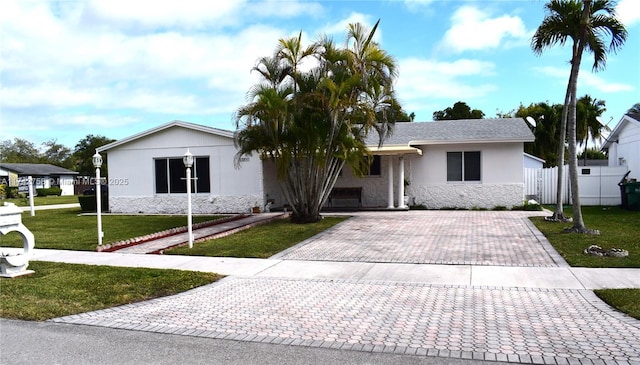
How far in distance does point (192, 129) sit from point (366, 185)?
786cm

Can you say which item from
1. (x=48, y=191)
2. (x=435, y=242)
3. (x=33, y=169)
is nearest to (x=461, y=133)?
(x=435, y=242)

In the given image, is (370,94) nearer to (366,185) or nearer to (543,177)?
(366,185)

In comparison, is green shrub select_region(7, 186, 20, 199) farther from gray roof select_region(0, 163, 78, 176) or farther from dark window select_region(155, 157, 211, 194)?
dark window select_region(155, 157, 211, 194)

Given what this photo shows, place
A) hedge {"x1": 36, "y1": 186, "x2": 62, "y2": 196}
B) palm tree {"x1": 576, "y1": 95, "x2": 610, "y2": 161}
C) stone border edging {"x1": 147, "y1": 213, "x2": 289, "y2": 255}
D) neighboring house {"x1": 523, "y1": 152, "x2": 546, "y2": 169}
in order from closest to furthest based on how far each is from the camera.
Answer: stone border edging {"x1": 147, "y1": 213, "x2": 289, "y2": 255}, neighboring house {"x1": 523, "y1": 152, "x2": 546, "y2": 169}, palm tree {"x1": 576, "y1": 95, "x2": 610, "y2": 161}, hedge {"x1": 36, "y1": 186, "x2": 62, "y2": 196}

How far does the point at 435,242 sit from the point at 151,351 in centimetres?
795

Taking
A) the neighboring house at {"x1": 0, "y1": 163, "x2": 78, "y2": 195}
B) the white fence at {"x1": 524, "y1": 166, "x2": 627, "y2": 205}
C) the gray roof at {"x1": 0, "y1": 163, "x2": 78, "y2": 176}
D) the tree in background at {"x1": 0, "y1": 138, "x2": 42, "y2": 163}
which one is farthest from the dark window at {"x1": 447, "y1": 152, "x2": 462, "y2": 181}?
the tree in background at {"x1": 0, "y1": 138, "x2": 42, "y2": 163}

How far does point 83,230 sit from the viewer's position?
15.1 m

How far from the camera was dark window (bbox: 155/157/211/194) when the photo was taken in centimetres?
2038

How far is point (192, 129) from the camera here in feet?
66.0

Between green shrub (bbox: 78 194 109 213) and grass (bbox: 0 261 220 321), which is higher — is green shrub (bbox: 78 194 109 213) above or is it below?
above

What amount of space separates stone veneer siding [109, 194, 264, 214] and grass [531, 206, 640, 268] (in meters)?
11.0

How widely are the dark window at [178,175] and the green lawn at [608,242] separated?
12.8 metres

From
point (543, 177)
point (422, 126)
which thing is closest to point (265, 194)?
point (422, 126)

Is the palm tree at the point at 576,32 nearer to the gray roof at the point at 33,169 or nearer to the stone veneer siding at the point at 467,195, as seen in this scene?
the stone veneer siding at the point at 467,195
